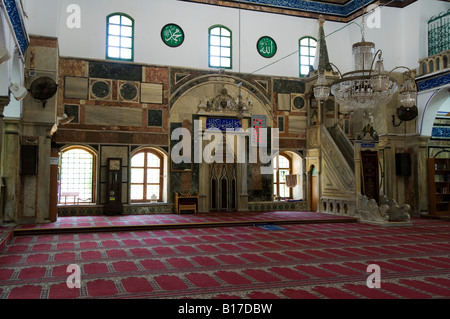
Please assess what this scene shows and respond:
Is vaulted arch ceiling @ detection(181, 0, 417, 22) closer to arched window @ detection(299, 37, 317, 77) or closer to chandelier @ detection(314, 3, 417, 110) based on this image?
arched window @ detection(299, 37, 317, 77)

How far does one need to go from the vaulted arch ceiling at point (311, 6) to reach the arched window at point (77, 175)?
16.1ft

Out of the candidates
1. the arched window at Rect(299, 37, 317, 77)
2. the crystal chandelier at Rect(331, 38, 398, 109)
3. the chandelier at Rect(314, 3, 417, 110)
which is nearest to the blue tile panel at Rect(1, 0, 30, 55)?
the chandelier at Rect(314, 3, 417, 110)

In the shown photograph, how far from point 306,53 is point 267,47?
1.21m

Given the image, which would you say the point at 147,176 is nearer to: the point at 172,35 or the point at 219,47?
the point at 172,35

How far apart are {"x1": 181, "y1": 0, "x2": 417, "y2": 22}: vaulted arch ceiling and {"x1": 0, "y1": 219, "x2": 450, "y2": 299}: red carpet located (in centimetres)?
653

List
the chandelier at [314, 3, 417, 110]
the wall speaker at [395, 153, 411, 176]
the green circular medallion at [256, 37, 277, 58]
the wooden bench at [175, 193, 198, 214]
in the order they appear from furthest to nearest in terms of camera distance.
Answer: the green circular medallion at [256, 37, 277, 58], the wall speaker at [395, 153, 411, 176], the wooden bench at [175, 193, 198, 214], the chandelier at [314, 3, 417, 110]

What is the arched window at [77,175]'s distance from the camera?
9906mm

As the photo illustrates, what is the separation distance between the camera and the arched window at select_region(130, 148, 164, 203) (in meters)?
10.5

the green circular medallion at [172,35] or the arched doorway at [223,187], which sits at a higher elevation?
the green circular medallion at [172,35]

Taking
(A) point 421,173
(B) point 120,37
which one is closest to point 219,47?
(B) point 120,37

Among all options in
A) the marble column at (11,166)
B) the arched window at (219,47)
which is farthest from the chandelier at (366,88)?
the marble column at (11,166)

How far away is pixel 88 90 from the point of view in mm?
9875

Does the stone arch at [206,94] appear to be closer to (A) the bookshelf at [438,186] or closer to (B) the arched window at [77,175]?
(B) the arched window at [77,175]

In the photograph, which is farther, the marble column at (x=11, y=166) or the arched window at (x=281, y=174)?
the arched window at (x=281, y=174)
